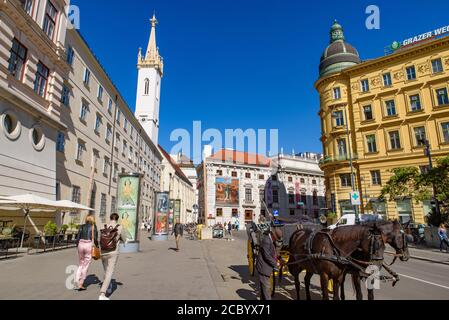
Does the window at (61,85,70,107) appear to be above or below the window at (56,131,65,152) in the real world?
above

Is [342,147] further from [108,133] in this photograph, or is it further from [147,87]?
[147,87]

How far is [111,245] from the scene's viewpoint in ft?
21.8

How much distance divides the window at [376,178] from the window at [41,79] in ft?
108

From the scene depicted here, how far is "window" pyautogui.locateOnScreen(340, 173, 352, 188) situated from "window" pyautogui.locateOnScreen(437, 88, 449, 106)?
466 inches

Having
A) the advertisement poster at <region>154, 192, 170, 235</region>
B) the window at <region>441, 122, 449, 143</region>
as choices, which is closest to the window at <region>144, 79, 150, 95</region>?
the advertisement poster at <region>154, 192, 170, 235</region>

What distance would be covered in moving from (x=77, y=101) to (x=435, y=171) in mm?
28820

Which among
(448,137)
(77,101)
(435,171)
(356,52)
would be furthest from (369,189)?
(77,101)

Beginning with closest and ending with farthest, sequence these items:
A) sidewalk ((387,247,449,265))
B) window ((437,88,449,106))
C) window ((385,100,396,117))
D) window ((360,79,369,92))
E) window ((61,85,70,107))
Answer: sidewalk ((387,247,449,265))
window ((61,85,70,107))
window ((437,88,449,106))
window ((385,100,396,117))
window ((360,79,369,92))

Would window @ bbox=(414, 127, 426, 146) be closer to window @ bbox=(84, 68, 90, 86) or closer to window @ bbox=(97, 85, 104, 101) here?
window @ bbox=(97, 85, 104, 101)

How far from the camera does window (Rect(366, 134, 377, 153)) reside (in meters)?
32.7

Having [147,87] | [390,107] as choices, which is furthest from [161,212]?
[147,87]

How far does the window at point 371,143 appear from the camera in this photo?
1286 inches

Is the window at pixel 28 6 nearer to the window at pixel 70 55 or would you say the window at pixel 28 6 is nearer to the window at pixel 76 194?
the window at pixel 70 55
